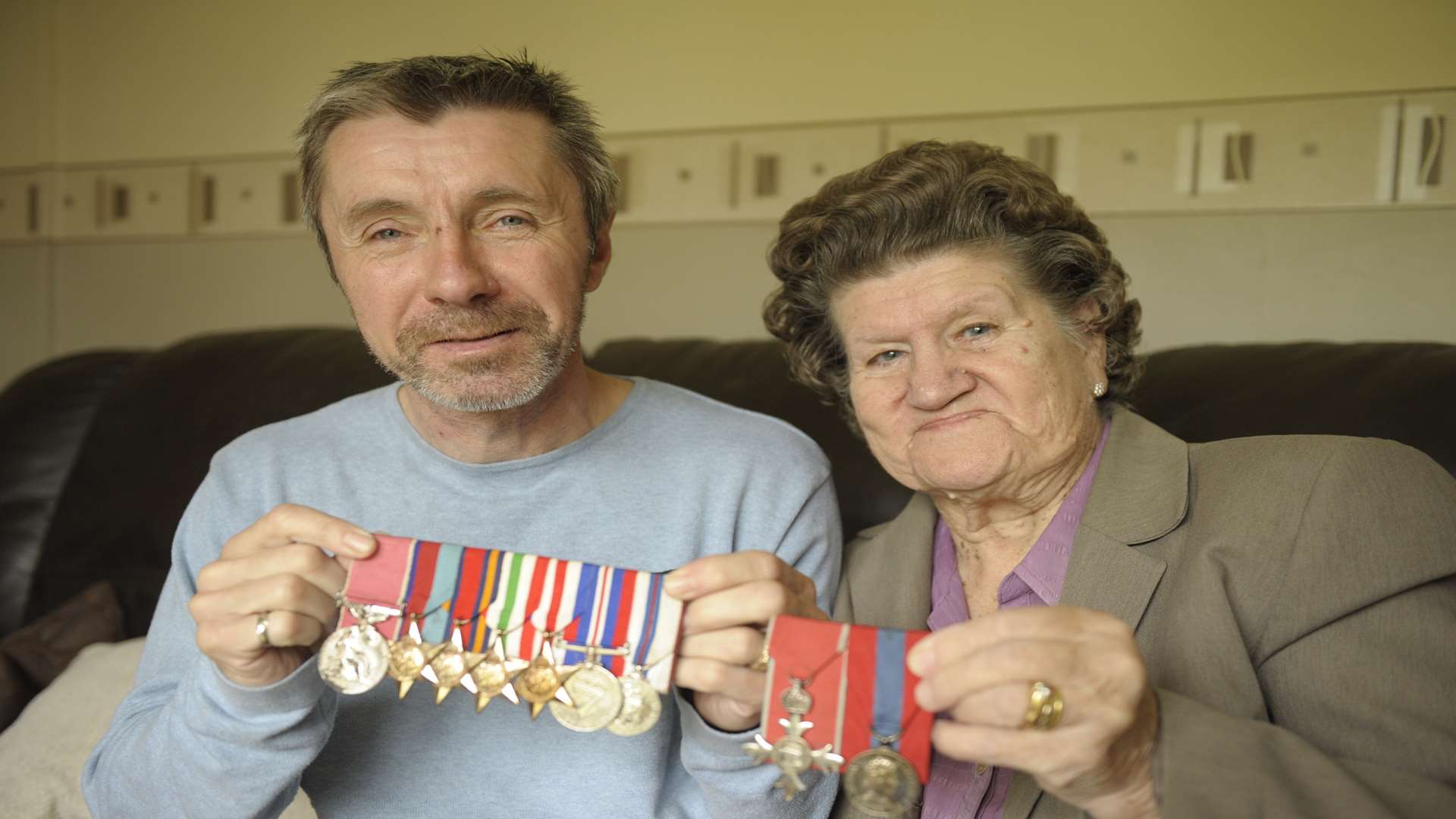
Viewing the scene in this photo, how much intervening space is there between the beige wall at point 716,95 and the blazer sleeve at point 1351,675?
1.35 meters

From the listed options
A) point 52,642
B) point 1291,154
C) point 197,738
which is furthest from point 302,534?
point 1291,154

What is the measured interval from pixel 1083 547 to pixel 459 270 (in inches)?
34.8

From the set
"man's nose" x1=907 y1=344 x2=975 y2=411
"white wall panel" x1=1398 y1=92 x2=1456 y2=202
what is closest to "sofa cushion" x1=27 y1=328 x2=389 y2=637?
"man's nose" x1=907 y1=344 x2=975 y2=411

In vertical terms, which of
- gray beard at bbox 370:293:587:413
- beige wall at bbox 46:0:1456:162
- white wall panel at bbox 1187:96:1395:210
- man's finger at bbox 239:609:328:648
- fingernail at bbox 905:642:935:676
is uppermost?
beige wall at bbox 46:0:1456:162

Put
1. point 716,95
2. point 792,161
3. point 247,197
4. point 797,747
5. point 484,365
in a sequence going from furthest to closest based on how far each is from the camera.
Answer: point 247,197
point 716,95
point 792,161
point 484,365
point 797,747

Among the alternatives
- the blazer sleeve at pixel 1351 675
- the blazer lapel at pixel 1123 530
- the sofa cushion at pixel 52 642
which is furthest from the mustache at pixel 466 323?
the sofa cushion at pixel 52 642

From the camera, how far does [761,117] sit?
307cm

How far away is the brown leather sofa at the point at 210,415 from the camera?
6.16 ft

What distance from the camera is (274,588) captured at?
3.97 feet

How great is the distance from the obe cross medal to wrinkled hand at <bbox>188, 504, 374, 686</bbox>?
18.6 inches

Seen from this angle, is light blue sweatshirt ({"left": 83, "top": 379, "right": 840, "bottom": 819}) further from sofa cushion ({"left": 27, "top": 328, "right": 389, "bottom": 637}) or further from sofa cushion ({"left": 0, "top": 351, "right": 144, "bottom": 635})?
sofa cushion ({"left": 0, "top": 351, "right": 144, "bottom": 635})

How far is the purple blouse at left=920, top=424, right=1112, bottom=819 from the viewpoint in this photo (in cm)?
144

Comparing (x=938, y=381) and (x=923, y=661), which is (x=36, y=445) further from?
(x=923, y=661)

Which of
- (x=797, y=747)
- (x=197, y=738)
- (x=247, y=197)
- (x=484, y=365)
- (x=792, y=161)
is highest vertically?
(x=792, y=161)
